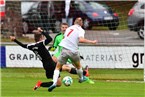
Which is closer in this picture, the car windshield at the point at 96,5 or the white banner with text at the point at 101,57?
the white banner with text at the point at 101,57

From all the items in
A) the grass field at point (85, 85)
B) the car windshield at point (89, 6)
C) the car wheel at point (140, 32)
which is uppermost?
the car windshield at point (89, 6)

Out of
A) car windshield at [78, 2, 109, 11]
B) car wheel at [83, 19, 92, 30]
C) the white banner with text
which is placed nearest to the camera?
the white banner with text

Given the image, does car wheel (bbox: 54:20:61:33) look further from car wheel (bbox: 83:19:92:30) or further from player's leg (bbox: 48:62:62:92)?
player's leg (bbox: 48:62:62:92)

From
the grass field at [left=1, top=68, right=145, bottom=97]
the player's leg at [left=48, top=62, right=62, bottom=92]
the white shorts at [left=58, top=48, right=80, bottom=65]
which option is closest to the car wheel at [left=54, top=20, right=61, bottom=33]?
the grass field at [left=1, top=68, right=145, bottom=97]

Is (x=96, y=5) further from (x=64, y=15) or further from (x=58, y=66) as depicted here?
(x=58, y=66)

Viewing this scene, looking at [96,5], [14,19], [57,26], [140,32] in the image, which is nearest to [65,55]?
[140,32]

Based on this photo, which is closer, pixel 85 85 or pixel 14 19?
pixel 85 85

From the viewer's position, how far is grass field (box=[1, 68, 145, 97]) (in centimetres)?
1675

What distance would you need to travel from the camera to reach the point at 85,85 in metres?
19.8

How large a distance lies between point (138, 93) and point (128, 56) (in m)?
8.50

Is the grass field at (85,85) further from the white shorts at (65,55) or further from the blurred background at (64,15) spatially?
the blurred background at (64,15)

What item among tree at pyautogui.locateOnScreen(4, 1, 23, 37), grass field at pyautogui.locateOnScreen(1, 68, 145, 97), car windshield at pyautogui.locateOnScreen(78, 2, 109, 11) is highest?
car windshield at pyautogui.locateOnScreen(78, 2, 109, 11)

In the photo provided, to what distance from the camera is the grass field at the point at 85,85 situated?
1675 cm

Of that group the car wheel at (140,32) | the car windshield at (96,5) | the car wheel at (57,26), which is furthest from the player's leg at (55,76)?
the car windshield at (96,5)
